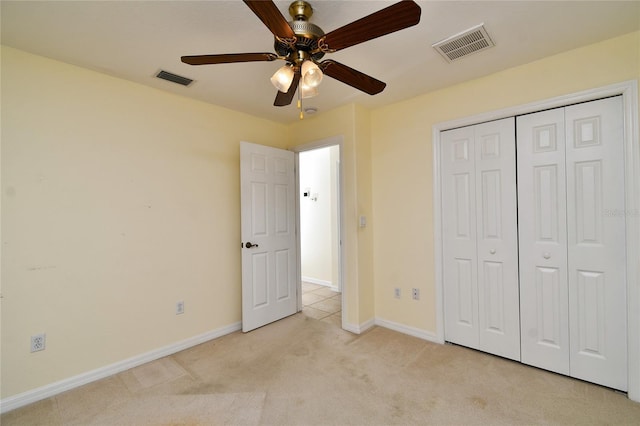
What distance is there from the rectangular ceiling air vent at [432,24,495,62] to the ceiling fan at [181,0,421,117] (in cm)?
68

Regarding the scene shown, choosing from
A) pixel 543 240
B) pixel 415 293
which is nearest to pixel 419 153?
pixel 543 240

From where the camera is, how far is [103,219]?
7.84ft

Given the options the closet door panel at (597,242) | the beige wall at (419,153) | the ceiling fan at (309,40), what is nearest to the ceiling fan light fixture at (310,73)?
the ceiling fan at (309,40)

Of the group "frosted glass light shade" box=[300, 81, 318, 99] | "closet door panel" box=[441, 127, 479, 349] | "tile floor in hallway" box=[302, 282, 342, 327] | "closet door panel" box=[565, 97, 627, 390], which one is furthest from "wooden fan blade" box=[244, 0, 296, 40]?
"tile floor in hallway" box=[302, 282, 342, 327]

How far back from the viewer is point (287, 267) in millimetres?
3625

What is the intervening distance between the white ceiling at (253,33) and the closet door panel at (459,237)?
621 mm

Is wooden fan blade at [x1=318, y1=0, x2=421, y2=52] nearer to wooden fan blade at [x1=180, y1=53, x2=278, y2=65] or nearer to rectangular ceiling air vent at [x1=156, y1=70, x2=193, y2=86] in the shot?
wooden fan blade at [x1=180, y1=53, x2=278, y2=65]

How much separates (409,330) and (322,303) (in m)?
1.44

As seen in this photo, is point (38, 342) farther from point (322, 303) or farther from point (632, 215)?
point (632, 215)

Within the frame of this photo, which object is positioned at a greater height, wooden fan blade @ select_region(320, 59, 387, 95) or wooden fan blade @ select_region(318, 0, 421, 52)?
wooden fan blade @ select_region(318, 0, 421, 52)

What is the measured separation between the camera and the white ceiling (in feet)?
5.49

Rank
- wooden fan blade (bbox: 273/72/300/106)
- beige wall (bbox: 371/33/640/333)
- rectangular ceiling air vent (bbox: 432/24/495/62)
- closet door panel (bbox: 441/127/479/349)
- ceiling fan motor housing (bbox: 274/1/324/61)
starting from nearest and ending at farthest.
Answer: ceiling fan motor housing (bbox: 274/1/324/61)
wooden fan blade (bbox: 273/72/300/106)
rectangular ceiling air vent (bbox: 432/24/495/62)
beige wall (bbox: 371/33/640/333)
closet door panel (bbox: 441/127/479/349)

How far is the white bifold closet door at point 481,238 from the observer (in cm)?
250

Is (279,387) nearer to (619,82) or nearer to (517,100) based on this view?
(517,100)
